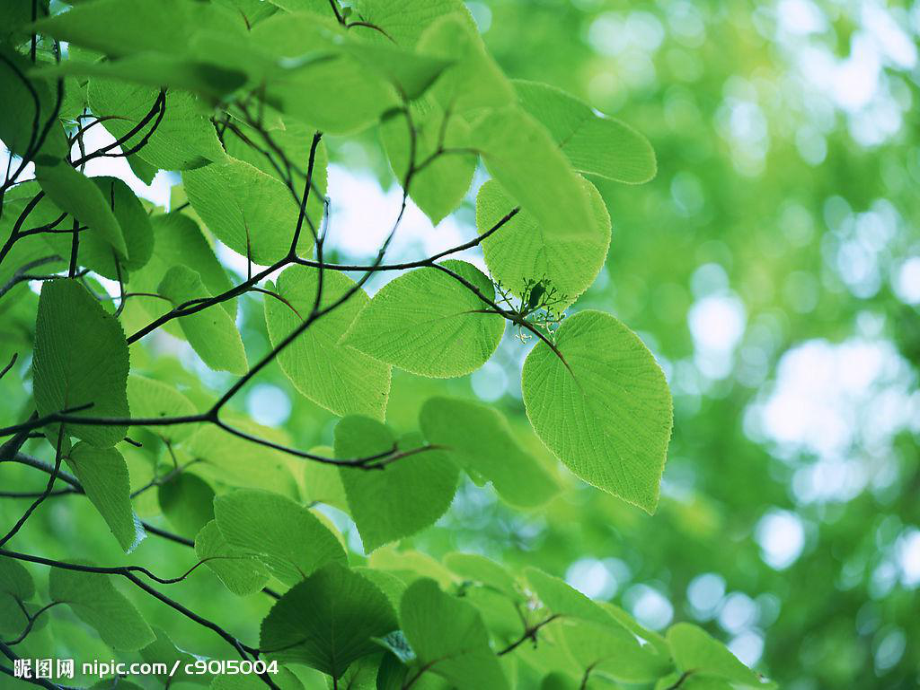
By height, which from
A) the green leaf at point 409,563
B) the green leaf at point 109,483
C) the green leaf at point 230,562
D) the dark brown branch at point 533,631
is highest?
the green leaf at point 109,483

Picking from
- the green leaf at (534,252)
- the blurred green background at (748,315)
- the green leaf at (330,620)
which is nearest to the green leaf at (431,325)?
the green leaf at (534,252)

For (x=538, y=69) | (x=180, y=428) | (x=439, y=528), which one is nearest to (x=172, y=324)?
(x=180, y=428)

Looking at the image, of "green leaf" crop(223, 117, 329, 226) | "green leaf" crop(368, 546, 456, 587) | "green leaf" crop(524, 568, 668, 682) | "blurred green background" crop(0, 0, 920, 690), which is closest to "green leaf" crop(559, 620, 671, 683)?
"green leaf" crop(524, 568, 668, 682)

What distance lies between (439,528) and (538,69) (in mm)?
1769

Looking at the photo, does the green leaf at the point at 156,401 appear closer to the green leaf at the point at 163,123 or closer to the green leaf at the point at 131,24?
the green leaf at the point at 163,123

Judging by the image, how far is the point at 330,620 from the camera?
14.5 inches

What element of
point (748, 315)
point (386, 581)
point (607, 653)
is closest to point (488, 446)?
point (386, 581)

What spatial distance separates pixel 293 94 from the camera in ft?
0.86

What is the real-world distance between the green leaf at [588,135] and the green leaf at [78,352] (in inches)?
9.2

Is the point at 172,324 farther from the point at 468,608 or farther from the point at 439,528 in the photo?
the point at 439,528

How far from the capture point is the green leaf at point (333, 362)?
43 cm

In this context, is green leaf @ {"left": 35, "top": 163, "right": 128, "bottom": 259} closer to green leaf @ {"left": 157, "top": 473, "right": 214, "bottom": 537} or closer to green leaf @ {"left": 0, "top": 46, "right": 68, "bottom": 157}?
green leaf @ {"left": 0, "top": 46, "right": 68, "bottom": 157}

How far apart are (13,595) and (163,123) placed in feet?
1.00

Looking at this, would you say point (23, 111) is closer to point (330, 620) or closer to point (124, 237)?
point (124, 237)
